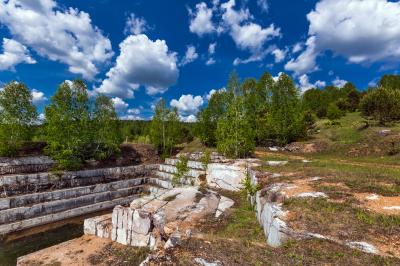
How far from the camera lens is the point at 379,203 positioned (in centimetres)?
1118

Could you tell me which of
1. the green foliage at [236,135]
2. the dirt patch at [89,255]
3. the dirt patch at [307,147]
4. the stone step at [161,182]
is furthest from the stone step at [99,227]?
the dirt patch at [307,147]

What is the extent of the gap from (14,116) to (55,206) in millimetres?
12464

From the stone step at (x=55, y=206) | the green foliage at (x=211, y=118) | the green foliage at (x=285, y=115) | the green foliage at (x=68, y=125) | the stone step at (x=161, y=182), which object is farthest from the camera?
the green foliage at (x=211, y=118)

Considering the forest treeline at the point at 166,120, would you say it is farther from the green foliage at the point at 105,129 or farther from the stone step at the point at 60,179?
the stone step at the point at 60,179

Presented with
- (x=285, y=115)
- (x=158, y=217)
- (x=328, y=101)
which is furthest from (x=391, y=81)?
(x=158, y=217)

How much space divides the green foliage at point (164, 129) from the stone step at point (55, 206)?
46.8 ft

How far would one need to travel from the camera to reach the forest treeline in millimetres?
28109

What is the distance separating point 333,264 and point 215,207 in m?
12.0

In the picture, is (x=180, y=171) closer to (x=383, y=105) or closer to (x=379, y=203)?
(x=379, y=203)

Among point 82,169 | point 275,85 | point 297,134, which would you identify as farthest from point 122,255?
point 275,85

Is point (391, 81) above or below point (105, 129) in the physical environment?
above

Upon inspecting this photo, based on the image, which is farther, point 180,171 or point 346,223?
point 180,171

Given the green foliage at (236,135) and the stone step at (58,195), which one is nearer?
the stone step at (58,195)

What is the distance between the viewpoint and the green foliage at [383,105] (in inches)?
1646
